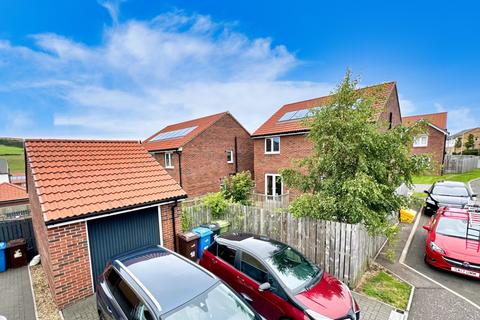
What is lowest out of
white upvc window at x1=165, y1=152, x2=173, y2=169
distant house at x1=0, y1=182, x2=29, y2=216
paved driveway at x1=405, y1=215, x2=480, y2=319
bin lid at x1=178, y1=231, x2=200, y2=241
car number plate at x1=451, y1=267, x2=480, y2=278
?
distant house at x1=0, y1=182, x2=29, y2=216

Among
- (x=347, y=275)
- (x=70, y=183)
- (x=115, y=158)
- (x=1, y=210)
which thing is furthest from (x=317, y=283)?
(x=1, y=210)

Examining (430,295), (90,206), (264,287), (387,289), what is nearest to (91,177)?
(90,206)

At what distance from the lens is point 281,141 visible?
14.9 meters

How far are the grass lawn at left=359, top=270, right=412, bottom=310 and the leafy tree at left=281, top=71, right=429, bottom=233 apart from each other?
1.32m

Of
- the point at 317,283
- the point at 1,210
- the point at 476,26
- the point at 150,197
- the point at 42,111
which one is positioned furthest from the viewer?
the point at 42,111

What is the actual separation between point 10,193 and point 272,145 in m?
24.7

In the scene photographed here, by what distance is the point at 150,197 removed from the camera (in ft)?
19.9

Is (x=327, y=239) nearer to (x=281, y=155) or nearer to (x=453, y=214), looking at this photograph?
(x=453, y=214)

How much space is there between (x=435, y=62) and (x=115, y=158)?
20.1m

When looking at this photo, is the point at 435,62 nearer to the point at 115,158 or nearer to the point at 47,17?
the point at 115,158

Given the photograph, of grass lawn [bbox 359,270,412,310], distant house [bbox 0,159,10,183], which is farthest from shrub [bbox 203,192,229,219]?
distant house [bbox 0,159,10,183]

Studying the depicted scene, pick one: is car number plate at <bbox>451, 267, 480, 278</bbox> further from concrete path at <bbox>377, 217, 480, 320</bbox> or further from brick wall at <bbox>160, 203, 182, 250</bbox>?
brick wall at <bbox>160, 203, 182, 250</bbox>

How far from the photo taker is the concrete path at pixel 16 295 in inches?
179

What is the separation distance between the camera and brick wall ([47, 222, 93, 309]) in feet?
15.0
